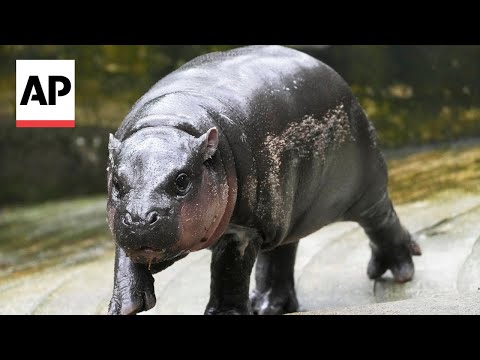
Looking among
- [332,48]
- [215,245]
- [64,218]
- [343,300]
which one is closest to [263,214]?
[215,245]

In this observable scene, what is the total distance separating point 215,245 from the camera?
14.8ft

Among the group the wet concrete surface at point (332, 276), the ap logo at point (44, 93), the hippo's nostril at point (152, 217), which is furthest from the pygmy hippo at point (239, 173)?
the ap logo at point (44, 93)

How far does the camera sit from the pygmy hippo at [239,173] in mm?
3748

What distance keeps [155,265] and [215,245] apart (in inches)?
15.2

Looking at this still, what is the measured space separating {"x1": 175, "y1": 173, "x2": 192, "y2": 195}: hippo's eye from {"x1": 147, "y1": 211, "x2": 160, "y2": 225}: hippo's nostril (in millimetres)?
200

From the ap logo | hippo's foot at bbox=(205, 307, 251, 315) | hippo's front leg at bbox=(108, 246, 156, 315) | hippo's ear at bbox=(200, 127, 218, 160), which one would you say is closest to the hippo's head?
hippo's ear at bbox=(200, 127, 218, 160)

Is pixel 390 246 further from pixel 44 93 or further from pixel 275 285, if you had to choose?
pixel 44 93

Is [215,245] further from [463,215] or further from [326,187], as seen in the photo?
[463,215]

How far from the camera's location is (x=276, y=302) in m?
5.92

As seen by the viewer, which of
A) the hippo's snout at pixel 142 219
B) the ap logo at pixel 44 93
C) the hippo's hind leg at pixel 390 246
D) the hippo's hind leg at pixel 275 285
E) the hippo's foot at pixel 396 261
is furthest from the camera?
the hippo's foot at pixel 396 261

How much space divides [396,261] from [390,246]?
0.14m

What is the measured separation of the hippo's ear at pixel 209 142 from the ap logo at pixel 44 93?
1738 millimetres

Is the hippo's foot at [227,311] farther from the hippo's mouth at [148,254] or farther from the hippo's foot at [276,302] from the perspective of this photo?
the hippo's foot at [276,302]

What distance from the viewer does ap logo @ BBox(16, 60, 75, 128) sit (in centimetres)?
535
